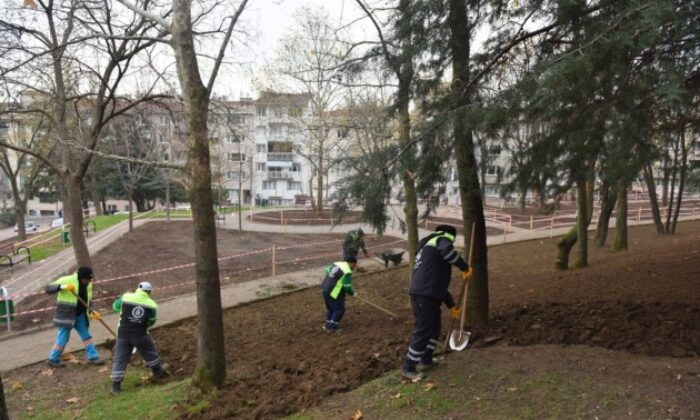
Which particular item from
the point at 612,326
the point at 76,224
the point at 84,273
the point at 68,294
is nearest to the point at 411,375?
the point at 612,326

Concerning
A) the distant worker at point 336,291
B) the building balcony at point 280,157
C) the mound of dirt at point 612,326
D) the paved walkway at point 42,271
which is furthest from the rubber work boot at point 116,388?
the building balcony at point 280,157

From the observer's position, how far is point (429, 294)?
4945 millimetres

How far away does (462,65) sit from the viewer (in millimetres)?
6043

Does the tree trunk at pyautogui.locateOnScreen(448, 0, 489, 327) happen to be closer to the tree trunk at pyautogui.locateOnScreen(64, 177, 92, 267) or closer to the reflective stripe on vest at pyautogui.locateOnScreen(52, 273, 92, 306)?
the reflective stripe on vest at pyautogui.locateOnScreen(52, 273, 92, 306)

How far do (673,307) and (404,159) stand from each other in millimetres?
4156

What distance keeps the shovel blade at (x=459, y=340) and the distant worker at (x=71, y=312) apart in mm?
4964

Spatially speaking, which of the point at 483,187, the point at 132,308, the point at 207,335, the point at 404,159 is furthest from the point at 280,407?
the point at 483,187

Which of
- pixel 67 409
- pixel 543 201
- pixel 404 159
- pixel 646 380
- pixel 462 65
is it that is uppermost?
pixel 462 65

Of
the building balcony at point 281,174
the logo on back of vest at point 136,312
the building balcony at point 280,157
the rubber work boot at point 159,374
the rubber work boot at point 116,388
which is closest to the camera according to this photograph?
the rubber work boot at point 116,388

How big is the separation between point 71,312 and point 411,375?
4972 mm

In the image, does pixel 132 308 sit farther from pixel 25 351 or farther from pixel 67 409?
pixel 25 351

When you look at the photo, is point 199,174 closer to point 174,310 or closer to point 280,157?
point 174,310

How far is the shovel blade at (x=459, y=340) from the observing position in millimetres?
5632

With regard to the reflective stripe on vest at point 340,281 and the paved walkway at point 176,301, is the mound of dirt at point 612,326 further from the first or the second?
the paved walkway at point 176,301
